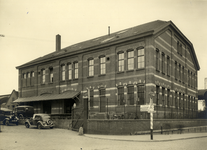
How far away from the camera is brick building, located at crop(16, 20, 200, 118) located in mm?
28170

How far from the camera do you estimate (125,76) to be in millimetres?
29703

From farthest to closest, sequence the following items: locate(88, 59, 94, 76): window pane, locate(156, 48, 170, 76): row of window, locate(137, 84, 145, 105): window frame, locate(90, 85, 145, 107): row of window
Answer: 1. locate(88, 59, 94, 76): window pane
2. locate(156, 48, 170, 76): row of window
3. locate(90, 85, 145, 107): row of window
4. locate(137, 84, 145, 105): window frame

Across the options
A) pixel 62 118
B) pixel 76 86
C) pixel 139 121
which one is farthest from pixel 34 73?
pixel 139 121

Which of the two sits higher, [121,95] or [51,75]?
[51,75]

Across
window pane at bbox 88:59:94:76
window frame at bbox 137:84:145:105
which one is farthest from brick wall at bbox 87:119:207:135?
window pane at bbox 88:59:94:76

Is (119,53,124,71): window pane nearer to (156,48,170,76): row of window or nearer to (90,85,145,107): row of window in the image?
(90,85,145,107): row of window

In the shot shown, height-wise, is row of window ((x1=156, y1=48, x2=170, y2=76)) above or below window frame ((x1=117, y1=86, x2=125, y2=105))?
above

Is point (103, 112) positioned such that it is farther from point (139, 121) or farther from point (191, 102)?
point (191, 102)

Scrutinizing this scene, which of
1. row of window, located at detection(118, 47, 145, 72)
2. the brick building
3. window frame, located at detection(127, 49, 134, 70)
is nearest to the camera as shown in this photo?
the brick building

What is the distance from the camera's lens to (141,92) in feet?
91.5

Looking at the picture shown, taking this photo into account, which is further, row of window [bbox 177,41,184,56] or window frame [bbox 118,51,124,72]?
row of window [bbox 177,41,184,56]

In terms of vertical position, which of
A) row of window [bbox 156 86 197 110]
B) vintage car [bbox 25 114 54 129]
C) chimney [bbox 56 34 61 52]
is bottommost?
vintage car [bbox 25 114 54 129]

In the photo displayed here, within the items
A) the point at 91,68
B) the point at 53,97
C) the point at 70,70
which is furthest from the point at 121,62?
the point at 53,97

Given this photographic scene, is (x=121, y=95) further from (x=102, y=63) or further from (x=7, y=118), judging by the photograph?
(x=7, y=118)
